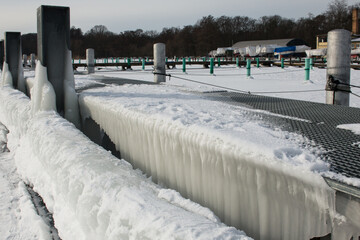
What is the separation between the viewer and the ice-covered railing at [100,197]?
4.68 ft

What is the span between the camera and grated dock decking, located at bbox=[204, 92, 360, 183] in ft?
5.10

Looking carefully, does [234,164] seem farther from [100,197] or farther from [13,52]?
[13,52]

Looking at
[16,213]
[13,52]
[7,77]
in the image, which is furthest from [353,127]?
[13,52]

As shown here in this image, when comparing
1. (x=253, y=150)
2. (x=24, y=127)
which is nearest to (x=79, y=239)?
(x=253, y=150)

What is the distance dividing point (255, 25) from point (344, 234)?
106861 millimetres

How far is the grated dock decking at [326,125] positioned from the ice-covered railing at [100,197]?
53cm

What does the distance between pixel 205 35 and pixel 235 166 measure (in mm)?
86421

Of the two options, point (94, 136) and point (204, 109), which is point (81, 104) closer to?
point (94, 136)

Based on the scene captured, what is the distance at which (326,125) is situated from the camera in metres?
2.38

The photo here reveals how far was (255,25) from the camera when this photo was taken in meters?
103

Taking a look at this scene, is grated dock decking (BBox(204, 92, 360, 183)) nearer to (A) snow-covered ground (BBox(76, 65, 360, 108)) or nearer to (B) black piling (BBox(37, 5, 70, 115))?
(B) black piling (BBox(37, 5, 70, 115))

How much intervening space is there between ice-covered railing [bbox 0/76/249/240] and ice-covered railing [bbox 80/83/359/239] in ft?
Result: 0.59

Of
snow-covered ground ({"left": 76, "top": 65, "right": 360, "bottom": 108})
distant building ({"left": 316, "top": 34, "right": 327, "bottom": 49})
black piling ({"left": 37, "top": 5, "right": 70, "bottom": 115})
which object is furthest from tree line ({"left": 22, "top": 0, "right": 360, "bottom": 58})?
black piling ({"left": 37, "top": 5, "right": 70, "bottom": 115})

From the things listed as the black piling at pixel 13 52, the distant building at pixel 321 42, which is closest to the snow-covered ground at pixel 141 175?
the black piling at pixel 13 52
